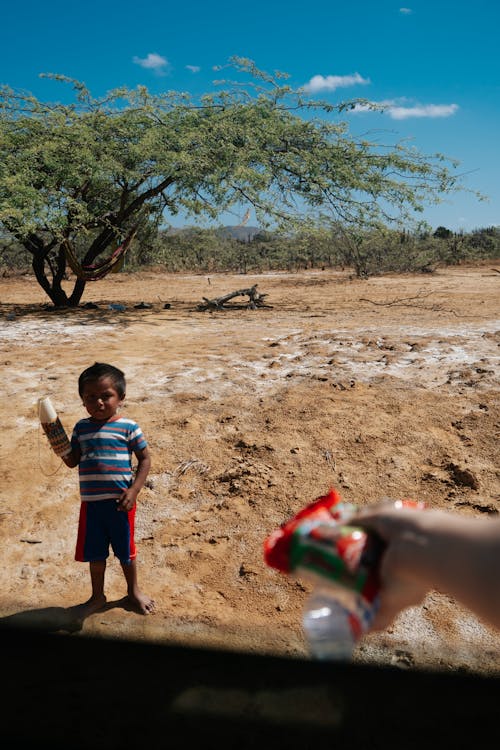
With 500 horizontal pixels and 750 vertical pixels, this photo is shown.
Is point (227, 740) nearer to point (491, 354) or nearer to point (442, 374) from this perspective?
point (442, 374)

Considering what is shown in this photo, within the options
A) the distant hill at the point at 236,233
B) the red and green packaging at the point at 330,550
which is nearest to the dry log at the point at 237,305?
the distant hill at the point at 236,233

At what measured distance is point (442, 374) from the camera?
5340 mm

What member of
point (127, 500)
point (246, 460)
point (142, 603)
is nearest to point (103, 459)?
point (127, 500)

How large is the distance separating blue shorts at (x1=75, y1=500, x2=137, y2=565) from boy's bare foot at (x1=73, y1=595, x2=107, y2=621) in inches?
9.8

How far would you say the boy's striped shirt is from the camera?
92.4 inches

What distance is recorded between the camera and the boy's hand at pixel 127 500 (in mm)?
2338

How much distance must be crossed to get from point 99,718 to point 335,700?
0.85m

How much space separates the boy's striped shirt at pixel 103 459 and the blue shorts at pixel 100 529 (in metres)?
0.05

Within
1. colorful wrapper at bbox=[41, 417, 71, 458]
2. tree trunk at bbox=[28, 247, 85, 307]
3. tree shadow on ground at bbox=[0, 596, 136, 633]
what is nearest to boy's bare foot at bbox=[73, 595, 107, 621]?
tree shadow on ground at bbox=[0, 596, 136, 633]

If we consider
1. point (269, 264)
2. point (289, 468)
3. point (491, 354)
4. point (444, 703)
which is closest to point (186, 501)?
point (289, 468)

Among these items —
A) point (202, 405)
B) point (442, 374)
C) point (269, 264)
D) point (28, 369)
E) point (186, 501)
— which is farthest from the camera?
point (269, 264)

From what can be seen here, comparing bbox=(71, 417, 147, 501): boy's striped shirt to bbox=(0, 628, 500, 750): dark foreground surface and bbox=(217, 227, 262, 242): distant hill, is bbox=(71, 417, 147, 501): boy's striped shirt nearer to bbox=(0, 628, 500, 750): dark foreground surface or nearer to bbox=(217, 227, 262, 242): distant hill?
bbox=(0, 628, 500, 750): dark foreground surface

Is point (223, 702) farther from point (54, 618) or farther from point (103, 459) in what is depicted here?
point (103, 459)

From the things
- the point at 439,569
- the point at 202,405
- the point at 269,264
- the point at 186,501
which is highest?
the point at 269,264
